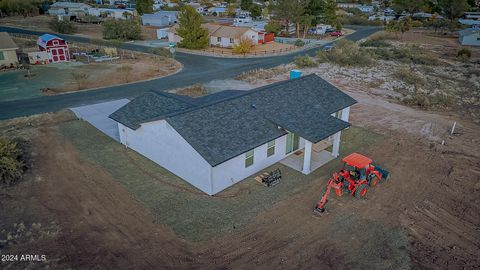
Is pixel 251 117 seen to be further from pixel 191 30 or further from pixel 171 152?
pixel 191 30

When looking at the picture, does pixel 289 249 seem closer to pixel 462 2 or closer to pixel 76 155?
pixel 76 155

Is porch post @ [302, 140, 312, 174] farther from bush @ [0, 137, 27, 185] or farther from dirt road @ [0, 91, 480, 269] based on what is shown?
bush @ [0, 137, 27, 185]

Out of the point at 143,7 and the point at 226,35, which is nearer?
the point at 226,35

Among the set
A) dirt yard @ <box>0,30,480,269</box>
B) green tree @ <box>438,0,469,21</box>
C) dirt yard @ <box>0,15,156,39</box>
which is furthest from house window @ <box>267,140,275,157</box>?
green tree @ <box>438,0,469,21</box>

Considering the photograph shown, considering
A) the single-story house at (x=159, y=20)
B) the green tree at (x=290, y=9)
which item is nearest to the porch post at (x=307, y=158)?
the green tree at (x=290, y=9)

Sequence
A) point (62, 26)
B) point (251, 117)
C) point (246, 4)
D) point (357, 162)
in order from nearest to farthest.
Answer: point (357, 162)
point (251, 117)
point (62, 26)
point (246, 4)

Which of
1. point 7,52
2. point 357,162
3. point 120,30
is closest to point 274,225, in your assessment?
point 357,162
